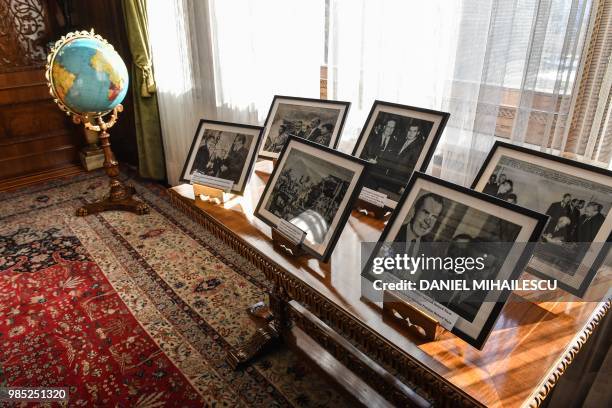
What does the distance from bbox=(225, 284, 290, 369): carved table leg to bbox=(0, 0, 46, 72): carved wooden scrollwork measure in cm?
402

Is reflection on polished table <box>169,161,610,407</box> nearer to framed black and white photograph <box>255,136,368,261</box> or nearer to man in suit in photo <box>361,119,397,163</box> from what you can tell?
framed black and white photograph <box>255,136,368,261</box>

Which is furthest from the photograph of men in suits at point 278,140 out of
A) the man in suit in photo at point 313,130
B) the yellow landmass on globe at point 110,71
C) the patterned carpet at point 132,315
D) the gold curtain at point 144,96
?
the gold curtain at point 144,96

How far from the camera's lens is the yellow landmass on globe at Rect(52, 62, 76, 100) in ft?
10.4

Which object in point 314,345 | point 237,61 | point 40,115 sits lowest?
point 314,345

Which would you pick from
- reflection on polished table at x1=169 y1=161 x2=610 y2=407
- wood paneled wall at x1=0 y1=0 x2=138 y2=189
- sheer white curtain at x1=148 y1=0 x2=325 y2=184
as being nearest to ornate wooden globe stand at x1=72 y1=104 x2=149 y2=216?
sheer white curtain at x1=148 y1=0 x2=325 y2=184

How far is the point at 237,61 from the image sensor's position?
311 centimetres

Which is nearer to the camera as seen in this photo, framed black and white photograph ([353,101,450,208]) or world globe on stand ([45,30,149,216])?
framed black and white photograph ([353,101,450,208])

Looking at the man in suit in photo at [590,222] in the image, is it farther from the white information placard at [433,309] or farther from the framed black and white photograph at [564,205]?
the white information placard at [433,309]

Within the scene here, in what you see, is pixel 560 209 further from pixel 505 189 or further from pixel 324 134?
pixel 324 134

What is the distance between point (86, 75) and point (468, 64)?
269cm

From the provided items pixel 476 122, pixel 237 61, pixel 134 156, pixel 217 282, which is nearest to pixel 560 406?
pixel 476 122

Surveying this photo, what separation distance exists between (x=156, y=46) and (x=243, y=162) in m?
2.56

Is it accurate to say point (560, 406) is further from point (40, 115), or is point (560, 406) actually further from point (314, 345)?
point (40, 115)

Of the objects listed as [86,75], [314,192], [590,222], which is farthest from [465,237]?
[86,75]
